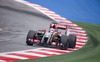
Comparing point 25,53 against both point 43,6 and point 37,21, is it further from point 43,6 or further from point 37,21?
point 43,6

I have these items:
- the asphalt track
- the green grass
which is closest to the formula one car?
the asphalt track

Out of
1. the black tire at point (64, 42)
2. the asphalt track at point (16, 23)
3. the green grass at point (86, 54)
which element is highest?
the asphalt track at point (16, 23)

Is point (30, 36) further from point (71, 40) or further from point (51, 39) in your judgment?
point (71, 40)

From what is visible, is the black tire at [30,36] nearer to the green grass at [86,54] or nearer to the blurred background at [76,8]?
the green grass at [86,54]

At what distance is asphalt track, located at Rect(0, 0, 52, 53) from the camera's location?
13.3m

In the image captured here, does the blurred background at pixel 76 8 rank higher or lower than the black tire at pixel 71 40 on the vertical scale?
higher

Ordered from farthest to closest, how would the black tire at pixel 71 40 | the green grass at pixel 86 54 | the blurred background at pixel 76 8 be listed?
1. the blurred background at pixel 76 8
2. the black tire at pixel 71 40
3. the green grass at pixel 86 54

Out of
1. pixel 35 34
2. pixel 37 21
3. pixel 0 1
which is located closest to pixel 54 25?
pixel 35 34

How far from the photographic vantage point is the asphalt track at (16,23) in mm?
13278

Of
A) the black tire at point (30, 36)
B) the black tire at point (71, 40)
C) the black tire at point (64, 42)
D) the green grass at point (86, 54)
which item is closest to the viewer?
the green grass at point (86, 54)

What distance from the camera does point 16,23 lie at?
59.8ft

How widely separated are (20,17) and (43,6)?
3368mm

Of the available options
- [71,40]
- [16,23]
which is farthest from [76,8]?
[71,40]

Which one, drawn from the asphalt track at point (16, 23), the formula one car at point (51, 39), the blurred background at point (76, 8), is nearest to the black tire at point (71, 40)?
the formula one car at point (51, 39)
